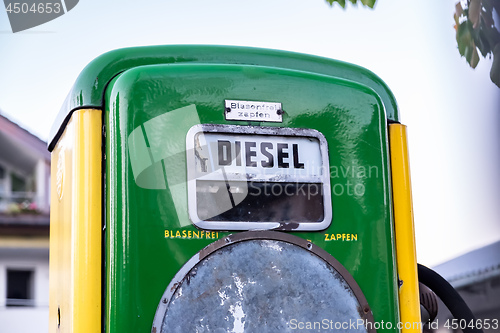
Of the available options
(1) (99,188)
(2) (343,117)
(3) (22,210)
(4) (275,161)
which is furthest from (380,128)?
(3) (22,210)

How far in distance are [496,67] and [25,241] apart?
15.7 m

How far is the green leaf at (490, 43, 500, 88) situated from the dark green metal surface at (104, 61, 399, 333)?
0.39 m

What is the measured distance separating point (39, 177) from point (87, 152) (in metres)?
16.4

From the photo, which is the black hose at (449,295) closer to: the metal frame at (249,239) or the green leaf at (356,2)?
the metal frame at (249,239)

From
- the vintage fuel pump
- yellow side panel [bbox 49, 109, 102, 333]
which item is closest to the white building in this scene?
yellow side panel [bbox 49, 109, 102, 333]

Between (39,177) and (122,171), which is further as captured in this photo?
(39,177)

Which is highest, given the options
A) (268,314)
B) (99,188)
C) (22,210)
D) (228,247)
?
(22,210)

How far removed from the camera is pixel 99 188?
2303mm

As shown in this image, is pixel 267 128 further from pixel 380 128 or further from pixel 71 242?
pixel 71 242

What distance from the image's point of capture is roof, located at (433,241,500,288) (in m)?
6.68

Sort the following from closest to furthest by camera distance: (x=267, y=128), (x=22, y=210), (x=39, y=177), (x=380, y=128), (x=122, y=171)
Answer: (x=122, y=171)
(x=267, y=128)
(x=380, y=128)
(x=22, y=210)
(x=39, y=177)

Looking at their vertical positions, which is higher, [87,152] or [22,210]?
[22,210]

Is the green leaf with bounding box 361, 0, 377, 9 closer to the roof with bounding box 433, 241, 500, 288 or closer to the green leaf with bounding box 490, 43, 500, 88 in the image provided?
the green leaf with bounding box 490, 43, 500, 88

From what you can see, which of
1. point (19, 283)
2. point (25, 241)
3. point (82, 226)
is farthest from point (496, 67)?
point (19, 283)
